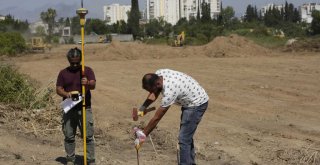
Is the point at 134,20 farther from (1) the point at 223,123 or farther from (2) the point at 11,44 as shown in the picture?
(1) the point at 223,123

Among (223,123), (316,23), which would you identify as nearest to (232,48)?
(223,123)

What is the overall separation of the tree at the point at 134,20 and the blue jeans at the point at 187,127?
221ft

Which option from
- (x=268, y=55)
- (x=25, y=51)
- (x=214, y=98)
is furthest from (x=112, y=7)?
(x=214, y=98)

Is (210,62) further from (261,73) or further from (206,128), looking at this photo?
(206,128)

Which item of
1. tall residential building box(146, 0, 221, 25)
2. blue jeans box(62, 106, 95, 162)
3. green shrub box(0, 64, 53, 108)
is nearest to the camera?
blue jeans box(62, 106, 95, 162)

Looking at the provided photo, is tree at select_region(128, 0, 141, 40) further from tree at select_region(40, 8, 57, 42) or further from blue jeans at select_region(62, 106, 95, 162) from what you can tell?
blue jeans at select_region(62, 106, 95, 162)

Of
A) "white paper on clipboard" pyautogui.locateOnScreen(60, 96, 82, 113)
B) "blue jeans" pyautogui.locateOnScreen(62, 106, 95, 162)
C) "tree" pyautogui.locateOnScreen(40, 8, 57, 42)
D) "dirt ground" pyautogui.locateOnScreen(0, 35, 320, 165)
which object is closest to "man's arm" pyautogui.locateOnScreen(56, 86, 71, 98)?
"white paper on clipboard" pyautogui.locateOnScreen(60, 96, 82, 113)

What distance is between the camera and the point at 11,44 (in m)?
41.0

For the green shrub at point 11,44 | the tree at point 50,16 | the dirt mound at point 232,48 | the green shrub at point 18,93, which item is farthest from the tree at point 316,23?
the tree at point 50,16

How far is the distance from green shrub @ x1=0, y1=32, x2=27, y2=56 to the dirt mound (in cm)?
1581

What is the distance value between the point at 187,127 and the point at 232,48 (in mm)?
25009

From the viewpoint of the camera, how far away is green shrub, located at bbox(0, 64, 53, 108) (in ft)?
37.2

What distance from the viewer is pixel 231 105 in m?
13.8

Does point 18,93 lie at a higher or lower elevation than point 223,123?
higher
